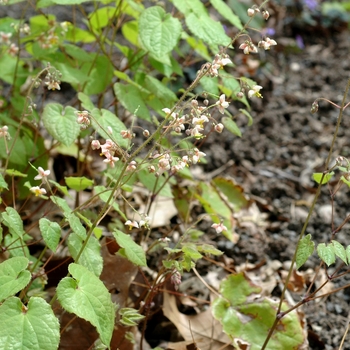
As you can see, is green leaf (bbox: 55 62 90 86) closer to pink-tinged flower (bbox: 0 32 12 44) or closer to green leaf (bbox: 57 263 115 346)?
pink-tinged flower (bbox: 0 32 12 44)

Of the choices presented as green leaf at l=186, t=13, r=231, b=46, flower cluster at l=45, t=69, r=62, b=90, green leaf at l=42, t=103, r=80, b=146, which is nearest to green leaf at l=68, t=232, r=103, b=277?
green leaf at l=42, t=103, r=80, b=146

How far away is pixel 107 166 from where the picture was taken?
7.22 ft

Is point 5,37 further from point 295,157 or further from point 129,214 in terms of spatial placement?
point 295,157

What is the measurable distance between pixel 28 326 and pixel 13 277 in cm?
14

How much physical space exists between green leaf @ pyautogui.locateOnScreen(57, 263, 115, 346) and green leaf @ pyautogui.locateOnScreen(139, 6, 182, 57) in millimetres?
848

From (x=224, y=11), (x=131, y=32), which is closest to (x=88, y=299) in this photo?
(x=224, y=11)

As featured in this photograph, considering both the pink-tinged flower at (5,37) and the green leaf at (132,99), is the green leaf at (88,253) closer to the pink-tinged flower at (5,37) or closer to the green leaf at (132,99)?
the green leaf at (132,99)

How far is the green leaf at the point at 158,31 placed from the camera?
1.98m

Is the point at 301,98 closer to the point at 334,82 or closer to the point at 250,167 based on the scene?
the point at 334,82

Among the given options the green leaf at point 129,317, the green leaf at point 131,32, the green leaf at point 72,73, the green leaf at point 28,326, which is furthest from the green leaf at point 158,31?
the green leaf at point 28,326

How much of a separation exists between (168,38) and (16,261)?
943 millimetres

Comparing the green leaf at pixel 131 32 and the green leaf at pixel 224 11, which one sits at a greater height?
the green leaf at pixel 224 11

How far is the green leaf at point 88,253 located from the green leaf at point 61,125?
32 centimetres

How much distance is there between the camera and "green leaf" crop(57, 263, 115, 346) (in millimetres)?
1371
